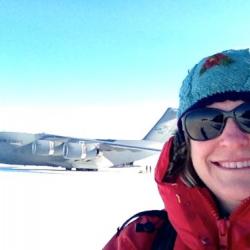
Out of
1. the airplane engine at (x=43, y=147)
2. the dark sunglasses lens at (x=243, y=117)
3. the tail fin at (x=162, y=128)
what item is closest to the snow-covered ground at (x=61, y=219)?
the dark sunglasses lens at (x=243, y=117)

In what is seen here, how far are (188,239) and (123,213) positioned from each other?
16.3 ft

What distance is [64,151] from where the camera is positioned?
70.4 ft

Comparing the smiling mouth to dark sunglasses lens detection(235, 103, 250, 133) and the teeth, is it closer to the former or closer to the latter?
the teeth

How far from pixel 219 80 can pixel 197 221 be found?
0.55 meters

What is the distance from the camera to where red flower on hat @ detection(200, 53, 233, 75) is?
4.95 ft

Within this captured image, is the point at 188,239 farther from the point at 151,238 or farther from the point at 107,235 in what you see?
the point at 107,235

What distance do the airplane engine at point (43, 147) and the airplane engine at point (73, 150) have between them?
80 cm

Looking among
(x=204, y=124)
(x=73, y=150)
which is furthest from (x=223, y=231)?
(x=73, y=150)

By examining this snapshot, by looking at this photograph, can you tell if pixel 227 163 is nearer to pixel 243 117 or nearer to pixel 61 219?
pixel 243 117

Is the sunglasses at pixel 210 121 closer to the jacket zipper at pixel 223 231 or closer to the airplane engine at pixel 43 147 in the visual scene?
the jacket zipper at pixel 223 231

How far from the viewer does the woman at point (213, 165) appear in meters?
1.34

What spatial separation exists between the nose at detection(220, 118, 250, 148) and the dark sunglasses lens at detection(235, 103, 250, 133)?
19 mm

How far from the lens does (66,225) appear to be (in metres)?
5.30

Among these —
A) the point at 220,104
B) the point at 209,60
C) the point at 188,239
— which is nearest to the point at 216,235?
the point at 188,239
